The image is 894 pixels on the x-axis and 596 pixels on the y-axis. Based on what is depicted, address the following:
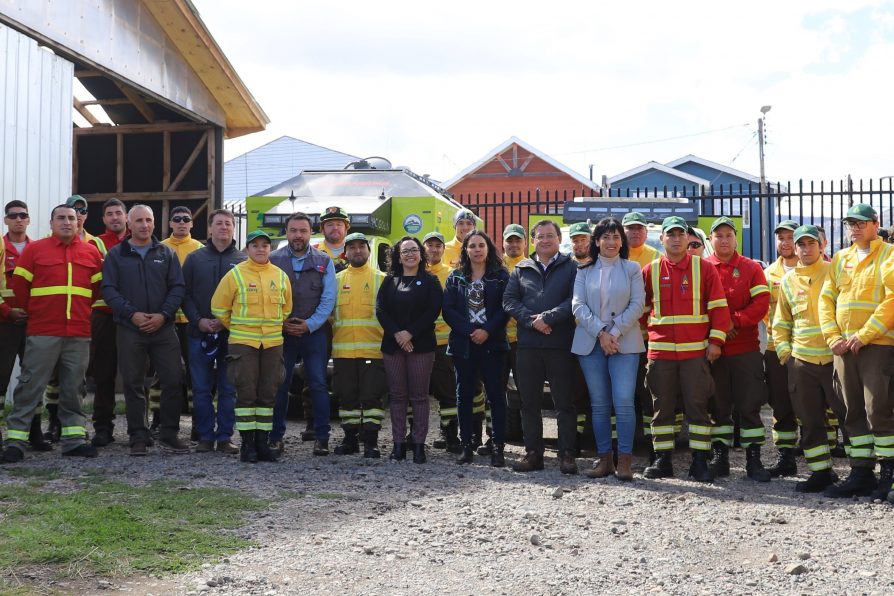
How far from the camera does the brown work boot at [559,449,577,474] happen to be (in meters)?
7.53

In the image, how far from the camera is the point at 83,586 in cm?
Answer: 449

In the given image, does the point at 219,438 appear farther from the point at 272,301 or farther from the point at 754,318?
the point at 754,318

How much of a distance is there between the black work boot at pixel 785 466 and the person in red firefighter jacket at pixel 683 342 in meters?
0.63

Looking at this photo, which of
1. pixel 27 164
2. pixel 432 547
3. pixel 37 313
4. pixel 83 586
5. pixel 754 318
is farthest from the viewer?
pixel 27 164

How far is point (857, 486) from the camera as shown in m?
6.80

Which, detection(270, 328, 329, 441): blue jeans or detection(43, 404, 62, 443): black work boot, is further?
detection(43, 404, 62, 443): black work boot

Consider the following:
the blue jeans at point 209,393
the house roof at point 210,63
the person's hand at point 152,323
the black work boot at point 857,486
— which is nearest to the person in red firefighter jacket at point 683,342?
the black work boot at point 857,486

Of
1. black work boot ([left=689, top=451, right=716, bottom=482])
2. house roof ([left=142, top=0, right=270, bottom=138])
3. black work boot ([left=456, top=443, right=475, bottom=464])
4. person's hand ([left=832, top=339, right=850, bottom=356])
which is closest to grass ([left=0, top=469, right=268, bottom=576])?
black work boot ([left=456, top=443, right=475, bottom=464])

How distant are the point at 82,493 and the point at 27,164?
621 cm

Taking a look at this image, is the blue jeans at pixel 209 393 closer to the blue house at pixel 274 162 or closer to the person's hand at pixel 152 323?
the person's hand at pixel 152 323

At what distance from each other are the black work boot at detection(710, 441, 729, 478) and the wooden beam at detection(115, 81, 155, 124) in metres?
12.1

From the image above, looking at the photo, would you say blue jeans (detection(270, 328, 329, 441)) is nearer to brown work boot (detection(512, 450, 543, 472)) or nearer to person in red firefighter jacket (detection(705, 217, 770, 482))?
brown work boot (detection(512, 450, 543, 472))

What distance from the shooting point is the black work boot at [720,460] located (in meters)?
7.57

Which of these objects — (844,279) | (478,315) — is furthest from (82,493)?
(844,279)
